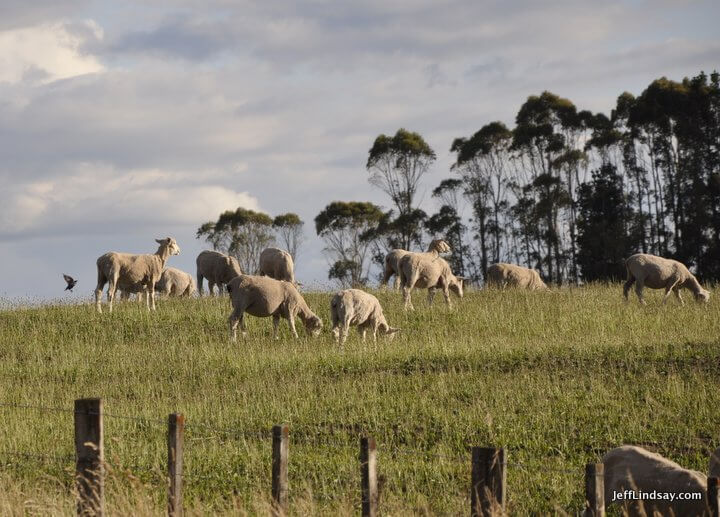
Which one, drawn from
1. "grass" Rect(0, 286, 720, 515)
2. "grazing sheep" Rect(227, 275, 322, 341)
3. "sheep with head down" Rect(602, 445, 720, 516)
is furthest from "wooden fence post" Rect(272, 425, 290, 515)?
"grazing sheep" Rect(227, 275, 322, 341)

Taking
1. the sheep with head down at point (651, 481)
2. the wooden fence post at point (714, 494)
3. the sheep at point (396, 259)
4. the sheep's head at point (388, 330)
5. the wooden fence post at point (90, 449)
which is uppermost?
the sheep at point (396, 259)

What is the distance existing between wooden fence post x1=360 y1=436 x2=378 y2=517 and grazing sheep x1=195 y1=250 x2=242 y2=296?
27.1 metres

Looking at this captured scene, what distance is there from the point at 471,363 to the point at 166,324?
31.2 ft

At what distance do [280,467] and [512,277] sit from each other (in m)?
28.6

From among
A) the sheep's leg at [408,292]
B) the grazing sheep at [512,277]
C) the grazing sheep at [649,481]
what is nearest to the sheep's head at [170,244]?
the sheep's leg at [408,292]

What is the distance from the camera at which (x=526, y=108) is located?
5806 centimetres

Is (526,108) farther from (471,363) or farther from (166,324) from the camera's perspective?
(471,363)

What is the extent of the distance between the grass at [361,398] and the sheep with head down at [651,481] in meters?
0.65

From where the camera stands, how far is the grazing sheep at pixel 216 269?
115ft

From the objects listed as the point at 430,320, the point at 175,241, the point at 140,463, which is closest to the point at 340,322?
the point at 430,320

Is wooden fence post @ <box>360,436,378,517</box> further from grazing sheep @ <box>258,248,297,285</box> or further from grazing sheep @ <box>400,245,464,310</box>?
grazing sheep @ <box>258,248,297,285</box>

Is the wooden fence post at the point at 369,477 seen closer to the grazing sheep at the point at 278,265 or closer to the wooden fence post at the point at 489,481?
the wooden fence post at the point at 489,481

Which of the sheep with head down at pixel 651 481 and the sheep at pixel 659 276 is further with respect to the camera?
the sheep at pixel 659 276

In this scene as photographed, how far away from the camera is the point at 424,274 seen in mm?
30406
